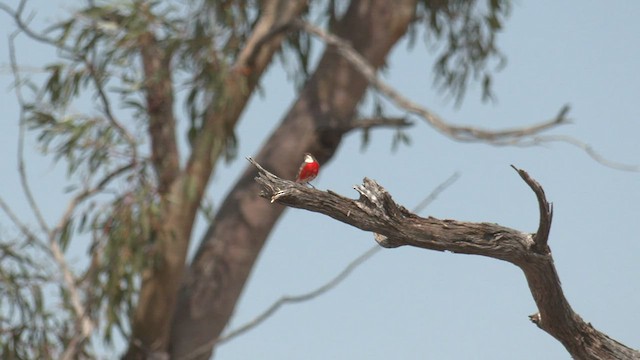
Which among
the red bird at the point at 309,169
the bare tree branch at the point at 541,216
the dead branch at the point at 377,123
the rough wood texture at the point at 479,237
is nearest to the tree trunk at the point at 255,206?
the dead branch at the point at 377,123

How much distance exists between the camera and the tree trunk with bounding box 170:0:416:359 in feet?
28.8

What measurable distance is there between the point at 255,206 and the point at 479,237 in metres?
5.56

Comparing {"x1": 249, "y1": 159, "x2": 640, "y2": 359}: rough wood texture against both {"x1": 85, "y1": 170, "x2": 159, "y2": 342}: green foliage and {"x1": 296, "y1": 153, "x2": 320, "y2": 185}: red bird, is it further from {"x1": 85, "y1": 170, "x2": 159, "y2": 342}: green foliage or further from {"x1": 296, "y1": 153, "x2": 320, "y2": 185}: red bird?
{"x1": 85, "y1": 170, "x2": 159, "y2": 342}: green foliage

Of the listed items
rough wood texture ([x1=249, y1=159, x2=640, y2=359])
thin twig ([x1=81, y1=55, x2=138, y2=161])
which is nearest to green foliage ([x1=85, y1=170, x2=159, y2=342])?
thin twig ([x1=81, y1=55, x2=138, y2=161])

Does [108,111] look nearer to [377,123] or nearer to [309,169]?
[377,123]

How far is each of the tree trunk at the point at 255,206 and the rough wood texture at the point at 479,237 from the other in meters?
4.89

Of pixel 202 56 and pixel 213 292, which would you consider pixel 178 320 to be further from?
pixel 202 56

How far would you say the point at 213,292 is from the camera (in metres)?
8.84

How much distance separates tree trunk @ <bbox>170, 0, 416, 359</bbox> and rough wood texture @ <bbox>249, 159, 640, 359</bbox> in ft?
16.0

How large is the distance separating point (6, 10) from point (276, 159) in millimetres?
2209

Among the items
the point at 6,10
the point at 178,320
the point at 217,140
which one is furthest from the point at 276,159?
the point at 6,10

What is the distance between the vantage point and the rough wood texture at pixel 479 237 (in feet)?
10.3

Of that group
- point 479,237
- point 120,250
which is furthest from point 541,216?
point 120,250

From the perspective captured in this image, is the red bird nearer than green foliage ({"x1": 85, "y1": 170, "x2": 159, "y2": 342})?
Yes
